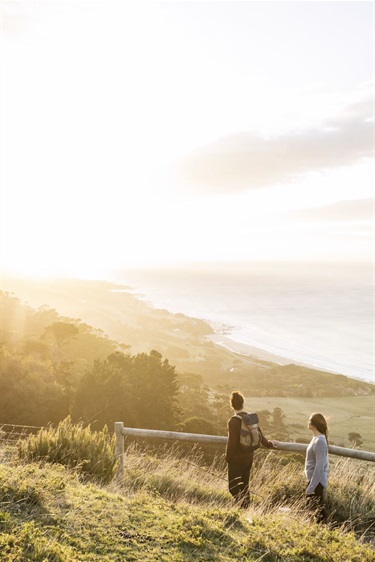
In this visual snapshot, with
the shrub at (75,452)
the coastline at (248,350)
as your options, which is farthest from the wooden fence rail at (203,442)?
the coastline at (248,350)

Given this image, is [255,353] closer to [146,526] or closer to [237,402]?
[237,402]

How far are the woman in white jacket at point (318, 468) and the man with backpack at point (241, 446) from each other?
611 millimetres

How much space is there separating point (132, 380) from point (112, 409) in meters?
4.09

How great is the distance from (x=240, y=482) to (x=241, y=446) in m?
0.54

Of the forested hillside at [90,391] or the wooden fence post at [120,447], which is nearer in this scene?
the wooden fence post at [120,447]

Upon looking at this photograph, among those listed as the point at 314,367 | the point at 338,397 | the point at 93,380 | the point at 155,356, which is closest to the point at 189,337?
the point at 314,367

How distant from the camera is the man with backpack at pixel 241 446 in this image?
21.2ft

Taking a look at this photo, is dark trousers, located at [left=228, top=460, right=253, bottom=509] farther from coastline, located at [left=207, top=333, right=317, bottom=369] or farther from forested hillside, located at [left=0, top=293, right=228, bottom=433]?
coastline, located at [left=207, top=333, right=317, bottom=369]

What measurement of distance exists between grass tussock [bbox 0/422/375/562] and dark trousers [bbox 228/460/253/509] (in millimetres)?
226

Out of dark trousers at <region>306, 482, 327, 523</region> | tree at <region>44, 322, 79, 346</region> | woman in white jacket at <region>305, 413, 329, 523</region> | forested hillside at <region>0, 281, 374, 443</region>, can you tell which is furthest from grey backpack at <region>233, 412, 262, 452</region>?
tree at <region>44, 322, 79, 346</region>

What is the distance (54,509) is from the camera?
4.91 meters

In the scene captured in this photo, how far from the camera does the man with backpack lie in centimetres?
646

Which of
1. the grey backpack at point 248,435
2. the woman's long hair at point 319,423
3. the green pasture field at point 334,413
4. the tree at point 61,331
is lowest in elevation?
the green pasture field at point 334,413

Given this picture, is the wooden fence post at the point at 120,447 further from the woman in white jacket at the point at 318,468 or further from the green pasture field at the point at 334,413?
the green pasture field at the point at 334,413
